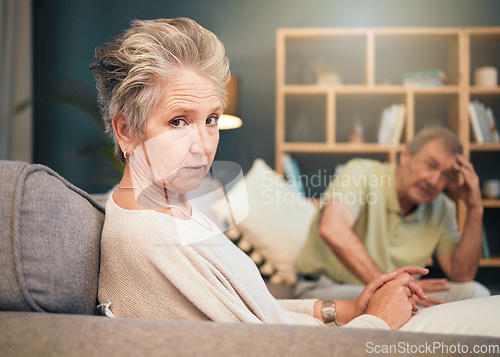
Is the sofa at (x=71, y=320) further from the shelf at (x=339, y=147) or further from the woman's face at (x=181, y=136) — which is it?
the shelf at (x=339, y=147)

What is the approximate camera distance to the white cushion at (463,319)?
42 centimetres

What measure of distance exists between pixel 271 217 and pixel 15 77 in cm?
241

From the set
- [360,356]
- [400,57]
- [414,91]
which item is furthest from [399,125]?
[360,356]

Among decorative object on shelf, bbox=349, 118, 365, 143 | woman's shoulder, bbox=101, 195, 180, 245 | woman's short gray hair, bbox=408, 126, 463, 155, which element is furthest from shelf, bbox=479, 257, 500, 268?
decorative object on shelf, bbox=349, 118, 365, 143

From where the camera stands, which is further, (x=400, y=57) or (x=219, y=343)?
(x=400, y=57)

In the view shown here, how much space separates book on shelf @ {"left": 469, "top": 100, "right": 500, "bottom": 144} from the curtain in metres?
2.96

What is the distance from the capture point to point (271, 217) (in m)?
1.19

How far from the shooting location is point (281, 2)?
276cm

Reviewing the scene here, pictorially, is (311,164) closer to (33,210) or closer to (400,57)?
(400,57)

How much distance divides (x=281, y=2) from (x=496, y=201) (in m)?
1.94

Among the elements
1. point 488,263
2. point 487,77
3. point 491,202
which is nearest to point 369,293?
point 488,263

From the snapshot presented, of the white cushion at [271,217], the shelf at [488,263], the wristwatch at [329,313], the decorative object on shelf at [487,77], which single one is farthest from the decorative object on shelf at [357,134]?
the wristwatch at [329,313]

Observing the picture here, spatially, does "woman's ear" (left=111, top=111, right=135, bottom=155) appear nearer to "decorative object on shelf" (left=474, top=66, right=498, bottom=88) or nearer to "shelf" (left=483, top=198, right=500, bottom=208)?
"shelf" (left=483, top=198, right=500, bottom=208)

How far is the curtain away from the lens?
2.60 meters
